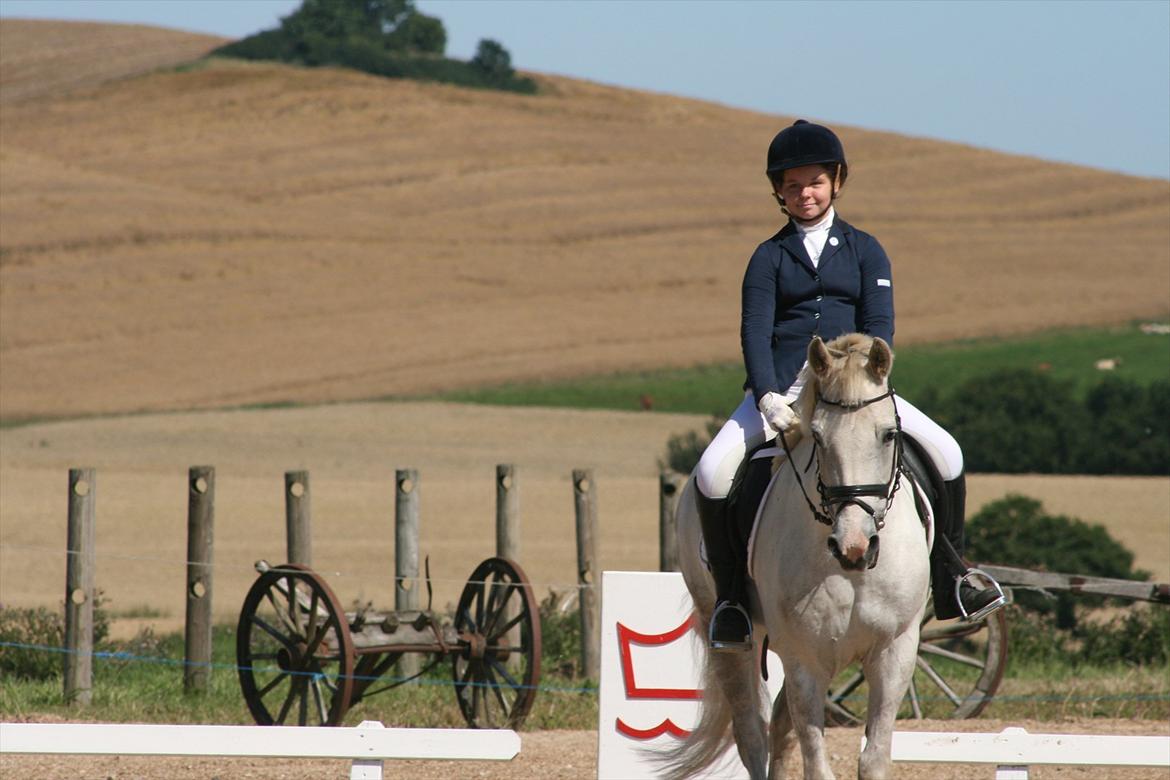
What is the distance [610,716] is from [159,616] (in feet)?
31.5

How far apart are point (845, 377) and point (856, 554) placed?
1.81 ft

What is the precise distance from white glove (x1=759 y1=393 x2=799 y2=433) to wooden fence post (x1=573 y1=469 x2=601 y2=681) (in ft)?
18.9

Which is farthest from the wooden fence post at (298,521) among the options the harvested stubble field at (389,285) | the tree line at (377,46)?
the tree line at (377,46)

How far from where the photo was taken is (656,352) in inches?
1615

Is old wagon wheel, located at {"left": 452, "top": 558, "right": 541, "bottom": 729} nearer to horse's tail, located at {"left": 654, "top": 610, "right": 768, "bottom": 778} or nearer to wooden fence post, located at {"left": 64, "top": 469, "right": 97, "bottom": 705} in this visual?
wooden fence post, located at {"left": 64, "top": 469, "right": 97, "bottom": 705}

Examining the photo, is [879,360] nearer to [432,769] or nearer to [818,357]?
[818,357]

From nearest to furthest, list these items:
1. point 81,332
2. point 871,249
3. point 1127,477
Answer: point 871,249 → point 1127,477 → point 81,332

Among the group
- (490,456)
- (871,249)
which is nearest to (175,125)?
(490,456)

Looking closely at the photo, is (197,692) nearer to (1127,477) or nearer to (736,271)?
(1127,477)

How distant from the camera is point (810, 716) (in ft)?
16.6

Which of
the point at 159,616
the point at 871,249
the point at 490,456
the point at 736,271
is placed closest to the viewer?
the point at 871,249

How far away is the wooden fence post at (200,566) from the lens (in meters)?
10.5

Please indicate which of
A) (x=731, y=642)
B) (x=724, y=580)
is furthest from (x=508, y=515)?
(x=731, y=642)

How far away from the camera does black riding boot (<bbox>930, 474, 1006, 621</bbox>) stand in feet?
18.1
